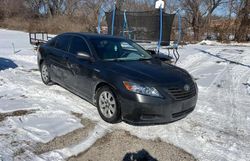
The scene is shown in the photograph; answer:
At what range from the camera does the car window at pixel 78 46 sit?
4.90m

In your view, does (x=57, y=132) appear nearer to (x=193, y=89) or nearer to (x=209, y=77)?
(x=193, y=89)

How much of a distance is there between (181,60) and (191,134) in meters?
7.17

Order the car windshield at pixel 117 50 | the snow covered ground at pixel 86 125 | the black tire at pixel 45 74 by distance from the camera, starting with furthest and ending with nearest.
A: the black tire at pixel 45 74
the car windshield at pixel 117 50
the snow covered ground at pixel 86 125

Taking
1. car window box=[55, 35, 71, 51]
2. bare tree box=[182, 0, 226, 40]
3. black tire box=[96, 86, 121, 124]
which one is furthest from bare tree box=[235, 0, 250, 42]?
black tire box=[96, 86, 121, 124]

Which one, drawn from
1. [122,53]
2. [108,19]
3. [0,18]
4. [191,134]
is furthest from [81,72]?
[0,18]

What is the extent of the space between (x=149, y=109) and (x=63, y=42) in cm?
301

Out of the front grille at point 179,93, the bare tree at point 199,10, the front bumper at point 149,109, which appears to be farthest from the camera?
the bare tree at point 199,10

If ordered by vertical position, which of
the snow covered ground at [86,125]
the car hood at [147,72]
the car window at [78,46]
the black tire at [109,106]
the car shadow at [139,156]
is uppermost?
the car window at [78,46]

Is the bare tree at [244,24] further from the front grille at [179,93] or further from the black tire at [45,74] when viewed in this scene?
the front grille at [179,93]

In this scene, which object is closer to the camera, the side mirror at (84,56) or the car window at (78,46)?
the side mirror at (84,56)

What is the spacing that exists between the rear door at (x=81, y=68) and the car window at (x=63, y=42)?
254 mm

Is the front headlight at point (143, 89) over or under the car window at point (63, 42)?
under

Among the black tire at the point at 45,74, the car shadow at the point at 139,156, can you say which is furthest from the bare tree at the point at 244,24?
the car shadow at the point at 139,156

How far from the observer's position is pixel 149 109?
368cm
